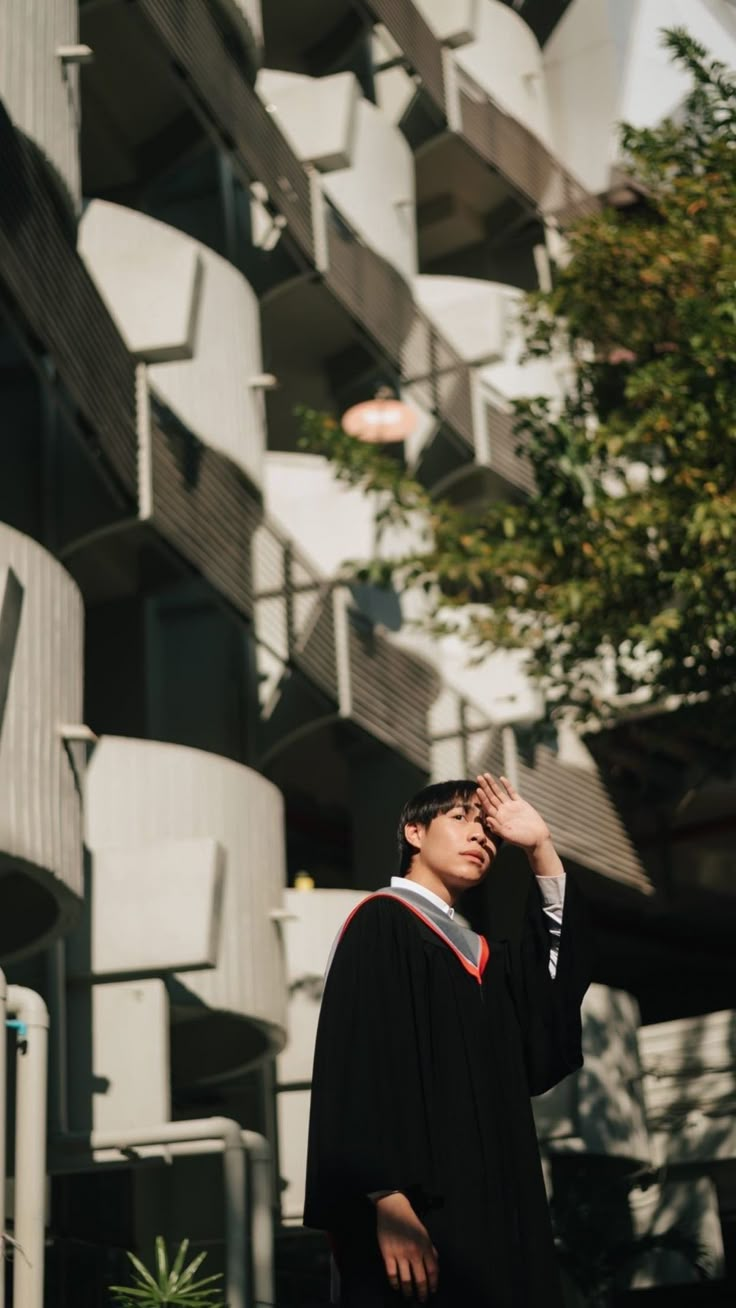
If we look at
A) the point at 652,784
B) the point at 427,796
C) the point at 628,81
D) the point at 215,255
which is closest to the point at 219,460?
the point at 215,255

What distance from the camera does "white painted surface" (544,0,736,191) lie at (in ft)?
94.8

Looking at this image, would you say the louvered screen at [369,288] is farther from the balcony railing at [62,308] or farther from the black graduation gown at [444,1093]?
the black graduation gown at [444,1093]

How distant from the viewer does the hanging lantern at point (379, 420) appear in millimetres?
21094

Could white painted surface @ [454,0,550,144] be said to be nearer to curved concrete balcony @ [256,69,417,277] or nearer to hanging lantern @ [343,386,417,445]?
curved concrete balcony @ [256,69,417,277]

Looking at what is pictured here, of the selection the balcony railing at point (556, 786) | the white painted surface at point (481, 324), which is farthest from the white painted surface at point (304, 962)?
the white painted surface at point (481, 324)

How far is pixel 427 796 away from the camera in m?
5.38

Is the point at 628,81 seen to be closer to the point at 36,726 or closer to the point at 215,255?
the point at 215,255

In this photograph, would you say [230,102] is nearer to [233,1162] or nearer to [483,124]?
[483,124]

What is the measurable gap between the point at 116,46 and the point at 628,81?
44.4ft

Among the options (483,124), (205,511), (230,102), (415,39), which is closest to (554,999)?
(205,511)

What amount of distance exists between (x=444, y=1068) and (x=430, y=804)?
705 mm

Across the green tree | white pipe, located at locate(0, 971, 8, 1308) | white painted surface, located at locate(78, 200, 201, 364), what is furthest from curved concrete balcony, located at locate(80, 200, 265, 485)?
white pipe, located at locate(0, 971, 8, 1308)

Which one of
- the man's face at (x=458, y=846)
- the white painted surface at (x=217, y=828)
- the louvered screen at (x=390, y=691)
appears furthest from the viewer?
the louvered screen at (x=390, y=691)

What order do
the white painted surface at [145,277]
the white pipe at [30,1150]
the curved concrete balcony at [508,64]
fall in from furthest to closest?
the curved concrete balcony at [508,64], the white painted surface at [145,277], the white pipe at [30,1150]
